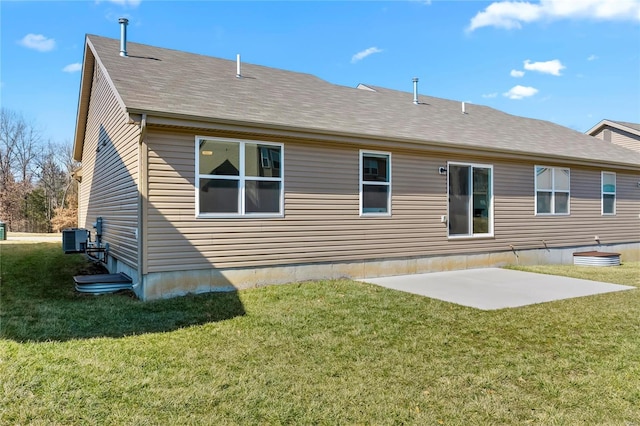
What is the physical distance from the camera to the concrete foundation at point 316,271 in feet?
20.8

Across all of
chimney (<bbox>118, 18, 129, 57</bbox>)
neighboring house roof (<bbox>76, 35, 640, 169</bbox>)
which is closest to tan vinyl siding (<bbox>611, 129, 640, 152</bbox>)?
neighboring house roof (<bbox>76, 35, 640, 169</bbox>)

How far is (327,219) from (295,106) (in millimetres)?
2424

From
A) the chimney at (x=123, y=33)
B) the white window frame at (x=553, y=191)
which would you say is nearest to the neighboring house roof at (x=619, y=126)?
the white window frame at (x=553, y=191)

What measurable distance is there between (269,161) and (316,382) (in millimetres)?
4536

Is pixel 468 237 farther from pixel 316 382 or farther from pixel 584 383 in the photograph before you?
pixel 316 382

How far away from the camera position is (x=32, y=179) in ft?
99.5

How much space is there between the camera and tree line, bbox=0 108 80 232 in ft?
89.7

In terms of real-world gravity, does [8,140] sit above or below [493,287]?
above

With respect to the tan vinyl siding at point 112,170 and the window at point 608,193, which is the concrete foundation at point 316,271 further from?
the window at point 608,193

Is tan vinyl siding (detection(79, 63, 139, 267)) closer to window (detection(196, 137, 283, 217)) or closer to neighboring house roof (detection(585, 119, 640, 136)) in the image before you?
window (detection(196, 137, 283, 217))

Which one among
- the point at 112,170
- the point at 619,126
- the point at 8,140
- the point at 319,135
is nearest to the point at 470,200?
the point at 319,135

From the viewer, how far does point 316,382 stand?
3.38 meters

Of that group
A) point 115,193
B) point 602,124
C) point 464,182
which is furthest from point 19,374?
point 602,124

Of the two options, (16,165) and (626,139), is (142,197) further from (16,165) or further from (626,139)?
(16,165)
